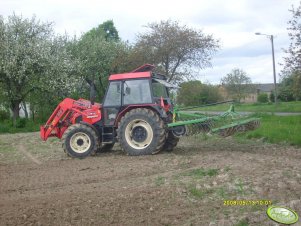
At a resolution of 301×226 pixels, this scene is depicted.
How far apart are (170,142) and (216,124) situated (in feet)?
5.68

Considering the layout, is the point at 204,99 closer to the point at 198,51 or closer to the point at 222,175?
the point at 198,51

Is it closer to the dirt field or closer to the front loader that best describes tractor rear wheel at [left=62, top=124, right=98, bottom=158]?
the front loader

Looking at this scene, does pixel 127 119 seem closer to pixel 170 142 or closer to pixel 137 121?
pixel 137 121

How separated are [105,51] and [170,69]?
21.2 ft

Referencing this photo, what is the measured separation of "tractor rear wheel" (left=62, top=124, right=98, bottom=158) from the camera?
11.5 meters

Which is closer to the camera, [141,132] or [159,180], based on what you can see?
[159,180]

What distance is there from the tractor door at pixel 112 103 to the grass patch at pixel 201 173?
4152 millimetres

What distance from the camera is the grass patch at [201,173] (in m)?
7.45

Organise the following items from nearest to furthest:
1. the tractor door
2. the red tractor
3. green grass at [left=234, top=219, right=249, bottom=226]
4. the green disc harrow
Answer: green grass at [left=234, top=219, right=249, bottom=226] → the green disc harrow → the red tractor → the tractor door

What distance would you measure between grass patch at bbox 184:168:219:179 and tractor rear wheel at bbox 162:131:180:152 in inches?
156

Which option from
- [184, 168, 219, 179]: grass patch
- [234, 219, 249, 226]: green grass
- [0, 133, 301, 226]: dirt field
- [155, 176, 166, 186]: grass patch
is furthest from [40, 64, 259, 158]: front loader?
[234, 219, 249, 226]: green grass

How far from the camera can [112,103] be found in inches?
456

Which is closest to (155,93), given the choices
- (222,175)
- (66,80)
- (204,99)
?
(222,175)

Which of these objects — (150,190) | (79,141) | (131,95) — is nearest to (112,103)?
(131,95)
